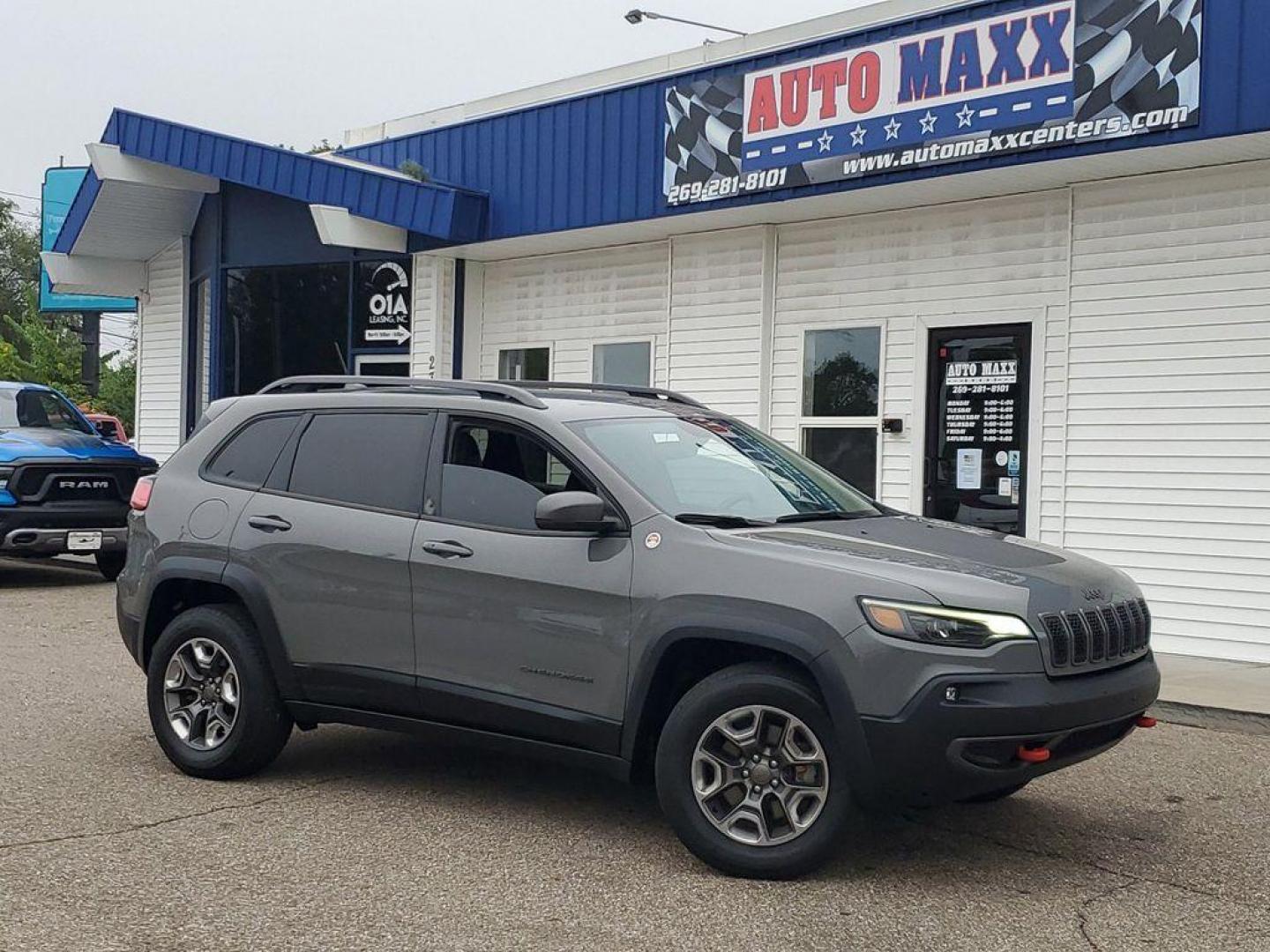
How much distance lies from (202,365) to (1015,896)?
1678 centimetres

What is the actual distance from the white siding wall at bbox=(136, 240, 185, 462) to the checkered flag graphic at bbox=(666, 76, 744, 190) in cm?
958

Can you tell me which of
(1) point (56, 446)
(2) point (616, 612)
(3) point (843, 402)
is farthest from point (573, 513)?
(1) point (56, 446)

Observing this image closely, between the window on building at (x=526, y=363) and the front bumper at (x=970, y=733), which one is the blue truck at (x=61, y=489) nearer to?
the window on building at (x=526, y=363)

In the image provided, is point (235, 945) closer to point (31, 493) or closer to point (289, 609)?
point (289, 609)

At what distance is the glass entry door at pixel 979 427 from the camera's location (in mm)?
Result: 11281

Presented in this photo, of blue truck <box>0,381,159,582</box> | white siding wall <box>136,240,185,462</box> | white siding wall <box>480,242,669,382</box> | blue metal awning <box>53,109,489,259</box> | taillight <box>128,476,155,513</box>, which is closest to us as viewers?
taillight <box>128,476,155,513</box>

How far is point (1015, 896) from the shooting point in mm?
4855

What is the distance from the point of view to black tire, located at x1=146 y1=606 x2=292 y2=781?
616 centimetres

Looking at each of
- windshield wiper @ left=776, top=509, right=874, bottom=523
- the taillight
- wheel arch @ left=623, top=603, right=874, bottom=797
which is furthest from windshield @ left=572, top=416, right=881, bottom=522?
the taillight

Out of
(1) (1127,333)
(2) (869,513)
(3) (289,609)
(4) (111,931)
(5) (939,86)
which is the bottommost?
(4) (111,931)

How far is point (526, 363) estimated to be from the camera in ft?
51.2

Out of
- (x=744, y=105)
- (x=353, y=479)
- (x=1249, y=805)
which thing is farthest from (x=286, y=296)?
(x=1249, y=805)

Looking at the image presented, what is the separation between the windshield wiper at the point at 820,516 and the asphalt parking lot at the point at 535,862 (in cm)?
124

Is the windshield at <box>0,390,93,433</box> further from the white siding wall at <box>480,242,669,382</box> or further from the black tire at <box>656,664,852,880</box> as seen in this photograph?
the black tire at <box>656,664,852,880</box>
